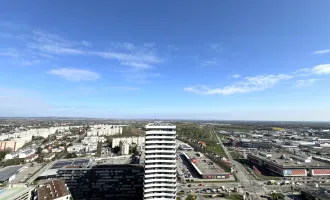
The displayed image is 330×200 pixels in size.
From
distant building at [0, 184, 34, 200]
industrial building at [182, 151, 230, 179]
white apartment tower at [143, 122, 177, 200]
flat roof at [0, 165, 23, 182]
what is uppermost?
white apartment tower at [143, 122, 177, 200]

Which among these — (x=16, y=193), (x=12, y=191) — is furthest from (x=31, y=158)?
(x=16, y=193)

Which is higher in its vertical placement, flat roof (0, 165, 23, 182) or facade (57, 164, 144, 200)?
facade (57, 164, 144, 200)

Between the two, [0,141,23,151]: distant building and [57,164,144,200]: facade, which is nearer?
[57,164,144,200]: facade

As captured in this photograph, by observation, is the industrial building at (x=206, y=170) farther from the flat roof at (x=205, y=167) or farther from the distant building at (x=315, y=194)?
the distant building at (x=315, y=194)

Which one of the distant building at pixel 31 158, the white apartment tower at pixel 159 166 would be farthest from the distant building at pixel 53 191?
the distant building at pixel 31 158

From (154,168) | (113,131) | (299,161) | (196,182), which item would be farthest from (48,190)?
(113,131)

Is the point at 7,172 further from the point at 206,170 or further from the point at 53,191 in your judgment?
the point at 206,170

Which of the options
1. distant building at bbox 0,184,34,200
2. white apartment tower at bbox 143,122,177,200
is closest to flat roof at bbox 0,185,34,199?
distant building at bbox 0,184,34,200

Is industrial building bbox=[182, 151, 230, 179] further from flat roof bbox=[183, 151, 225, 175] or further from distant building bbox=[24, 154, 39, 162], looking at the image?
distant building bbox=[24, 154, 39, 162]
